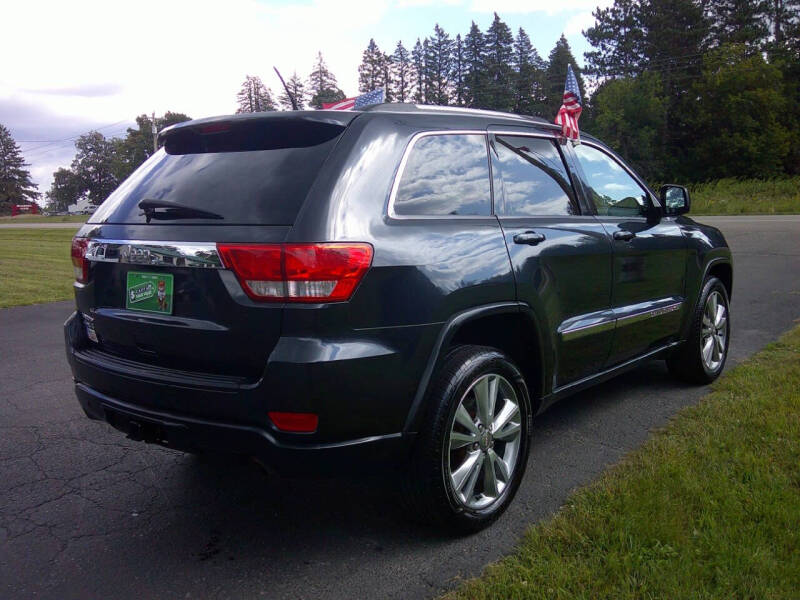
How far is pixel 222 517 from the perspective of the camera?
3178 millimetres

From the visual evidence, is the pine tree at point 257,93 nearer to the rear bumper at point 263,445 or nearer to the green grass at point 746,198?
the green grass at point 746,198

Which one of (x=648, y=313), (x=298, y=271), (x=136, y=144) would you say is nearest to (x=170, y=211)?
(x=298, y=271)

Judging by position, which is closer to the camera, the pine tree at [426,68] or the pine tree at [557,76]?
the pine tree at [557,76]

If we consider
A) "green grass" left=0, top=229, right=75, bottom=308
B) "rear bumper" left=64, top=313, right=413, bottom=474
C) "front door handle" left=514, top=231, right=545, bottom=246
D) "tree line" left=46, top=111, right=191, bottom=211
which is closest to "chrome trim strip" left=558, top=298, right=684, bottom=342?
"front door handle" left=514, top=231, right=545, bottom=246

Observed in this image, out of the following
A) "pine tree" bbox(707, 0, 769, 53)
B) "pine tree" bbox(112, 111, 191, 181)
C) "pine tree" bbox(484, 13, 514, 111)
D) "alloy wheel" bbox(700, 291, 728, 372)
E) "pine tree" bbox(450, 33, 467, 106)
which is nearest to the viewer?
"alloy wheel" bbox(700, 291, 728, 372)

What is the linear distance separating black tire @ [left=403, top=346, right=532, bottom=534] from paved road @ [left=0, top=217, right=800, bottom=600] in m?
0.11

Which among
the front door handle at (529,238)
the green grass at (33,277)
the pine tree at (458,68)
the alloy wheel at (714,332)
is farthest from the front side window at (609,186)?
the pine tree at (458,68)

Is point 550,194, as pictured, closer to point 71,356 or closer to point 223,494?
point 223,494

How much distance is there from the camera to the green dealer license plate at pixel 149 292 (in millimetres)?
2726

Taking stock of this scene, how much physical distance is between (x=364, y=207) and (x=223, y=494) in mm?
1699

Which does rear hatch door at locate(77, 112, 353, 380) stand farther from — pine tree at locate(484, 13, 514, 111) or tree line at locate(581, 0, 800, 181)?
pine tree at locate(484, 13, 514, 111)

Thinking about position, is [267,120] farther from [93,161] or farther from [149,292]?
[93,161]

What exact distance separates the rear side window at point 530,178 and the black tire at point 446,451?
800 mm

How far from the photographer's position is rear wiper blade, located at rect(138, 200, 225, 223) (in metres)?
2.77
